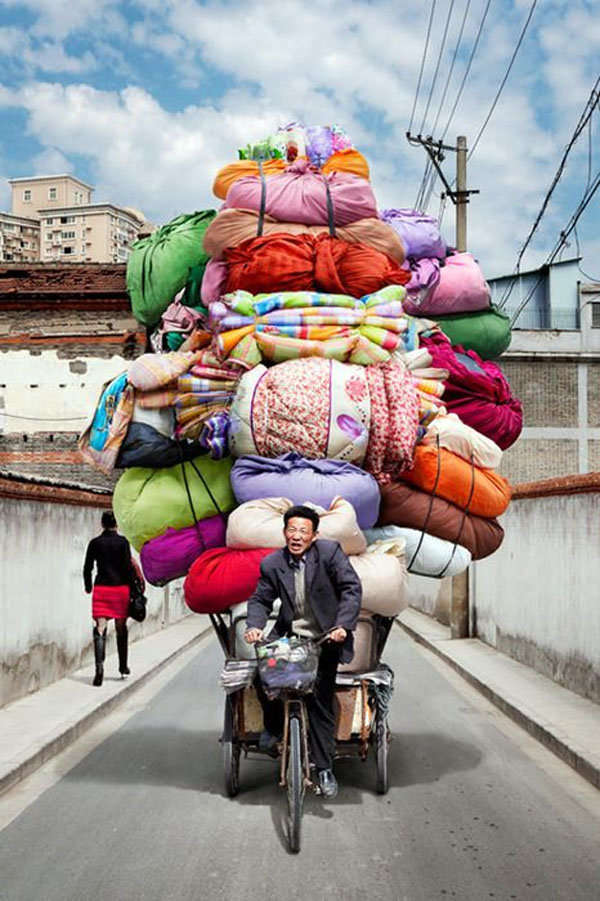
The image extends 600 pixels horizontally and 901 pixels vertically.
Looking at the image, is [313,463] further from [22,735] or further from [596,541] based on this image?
[596,541]

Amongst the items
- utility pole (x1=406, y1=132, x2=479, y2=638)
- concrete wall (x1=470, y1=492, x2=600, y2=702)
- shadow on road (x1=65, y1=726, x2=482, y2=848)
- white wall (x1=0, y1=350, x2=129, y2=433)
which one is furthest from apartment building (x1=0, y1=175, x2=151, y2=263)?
shadow on road (x1=65, y1=726, x2=482, y2=848)

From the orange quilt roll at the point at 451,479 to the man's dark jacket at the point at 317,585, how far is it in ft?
3.87

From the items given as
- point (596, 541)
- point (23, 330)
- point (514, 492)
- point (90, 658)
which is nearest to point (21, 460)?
point (23, 330)

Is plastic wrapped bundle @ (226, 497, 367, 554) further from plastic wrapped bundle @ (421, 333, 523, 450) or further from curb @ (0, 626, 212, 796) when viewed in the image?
curb @ (0, 626, 212, 796)

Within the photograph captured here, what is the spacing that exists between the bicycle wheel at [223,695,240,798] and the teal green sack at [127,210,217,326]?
3024 mm

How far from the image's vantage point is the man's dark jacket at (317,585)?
22.2 feet

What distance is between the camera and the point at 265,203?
7.66m

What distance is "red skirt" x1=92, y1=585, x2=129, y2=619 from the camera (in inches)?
529

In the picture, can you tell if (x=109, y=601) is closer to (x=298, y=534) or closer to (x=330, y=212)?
(x=330, y=212)

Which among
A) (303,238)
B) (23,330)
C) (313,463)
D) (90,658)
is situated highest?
(23,330)

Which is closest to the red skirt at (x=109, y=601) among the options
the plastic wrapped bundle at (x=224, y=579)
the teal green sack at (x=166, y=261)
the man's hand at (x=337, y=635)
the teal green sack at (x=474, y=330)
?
the teal green sack at (x=166, y=261)

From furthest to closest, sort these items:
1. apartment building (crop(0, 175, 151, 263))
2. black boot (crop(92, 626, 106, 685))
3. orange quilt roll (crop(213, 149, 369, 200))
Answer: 1. apartment building (crop(0, 175, 151, 263))
2. black boot (crop(92, 626, 106, 685))
3. orange quilt roll (crop(213, 149, 369, 200))

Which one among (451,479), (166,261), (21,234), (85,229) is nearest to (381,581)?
(451,479)

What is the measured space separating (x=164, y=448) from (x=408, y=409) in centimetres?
168
